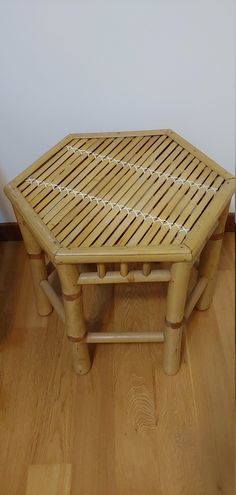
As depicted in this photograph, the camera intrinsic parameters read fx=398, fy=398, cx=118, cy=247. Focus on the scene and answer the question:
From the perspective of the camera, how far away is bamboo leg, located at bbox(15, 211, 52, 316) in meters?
0.76

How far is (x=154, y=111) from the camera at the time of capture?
0.89 m

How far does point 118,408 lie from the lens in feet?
2.57

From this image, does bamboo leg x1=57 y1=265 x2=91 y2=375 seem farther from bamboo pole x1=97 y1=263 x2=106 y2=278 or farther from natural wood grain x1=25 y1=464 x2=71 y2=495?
natural wood grain x1=25 y1=464 x2=71 y2=495

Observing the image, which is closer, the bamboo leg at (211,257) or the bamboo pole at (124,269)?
the bamboo pole at (124,269)

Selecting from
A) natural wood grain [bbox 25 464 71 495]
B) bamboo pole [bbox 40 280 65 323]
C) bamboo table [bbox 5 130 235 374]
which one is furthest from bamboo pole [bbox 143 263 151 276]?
natural wood grain [bbox 25 464 71 495]

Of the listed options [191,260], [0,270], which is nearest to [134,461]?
[191,260]

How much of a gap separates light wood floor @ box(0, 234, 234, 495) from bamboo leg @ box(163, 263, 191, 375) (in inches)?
2.1

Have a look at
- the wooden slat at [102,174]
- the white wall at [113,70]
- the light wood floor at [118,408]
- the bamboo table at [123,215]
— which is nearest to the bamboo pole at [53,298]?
the bamboo table at [123,215]

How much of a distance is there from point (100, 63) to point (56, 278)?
1.54ft

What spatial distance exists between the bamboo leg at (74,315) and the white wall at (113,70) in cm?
43

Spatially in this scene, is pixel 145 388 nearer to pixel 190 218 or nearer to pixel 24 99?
pixel 190 218

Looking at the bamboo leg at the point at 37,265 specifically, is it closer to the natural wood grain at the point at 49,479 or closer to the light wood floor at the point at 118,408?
the light wood floor at the point at 118,408

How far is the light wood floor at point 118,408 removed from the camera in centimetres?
70

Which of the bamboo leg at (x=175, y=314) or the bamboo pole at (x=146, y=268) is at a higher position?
the bamboo pole at (x=146, y=268)
